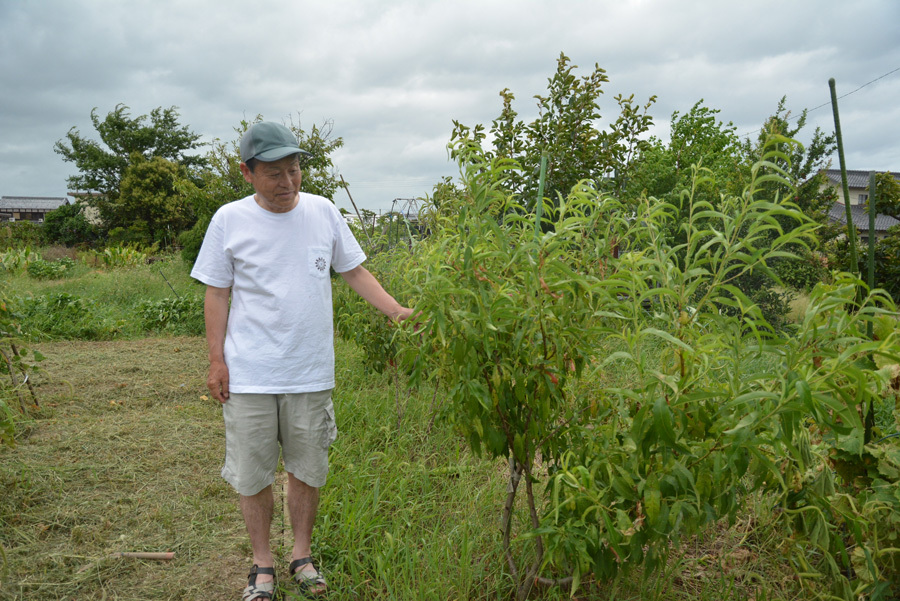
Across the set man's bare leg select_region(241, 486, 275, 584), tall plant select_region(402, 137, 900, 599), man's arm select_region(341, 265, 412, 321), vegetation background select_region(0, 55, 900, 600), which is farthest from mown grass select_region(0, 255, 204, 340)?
tall plant select_region(402, 137, 900, 599)

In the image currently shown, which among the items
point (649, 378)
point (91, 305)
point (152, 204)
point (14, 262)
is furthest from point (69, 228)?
point (649, 378)

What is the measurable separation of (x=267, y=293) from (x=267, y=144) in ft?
1.85

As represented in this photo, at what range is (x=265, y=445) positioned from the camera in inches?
99.5

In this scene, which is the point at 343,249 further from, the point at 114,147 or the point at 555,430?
the point at 114,147

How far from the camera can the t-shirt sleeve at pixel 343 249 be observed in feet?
8.86

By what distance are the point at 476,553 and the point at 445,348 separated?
1165 millimetres

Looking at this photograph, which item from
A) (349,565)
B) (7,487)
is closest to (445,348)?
(349,565)

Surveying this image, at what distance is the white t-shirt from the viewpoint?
246 cm

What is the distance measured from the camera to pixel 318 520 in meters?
3.13

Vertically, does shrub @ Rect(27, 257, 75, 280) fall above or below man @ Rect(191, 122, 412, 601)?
above

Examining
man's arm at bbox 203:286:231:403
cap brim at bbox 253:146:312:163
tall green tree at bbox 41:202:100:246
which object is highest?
tall green tree at bbox 41:202:100:246

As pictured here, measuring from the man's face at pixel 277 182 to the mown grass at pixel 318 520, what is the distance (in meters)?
1.08

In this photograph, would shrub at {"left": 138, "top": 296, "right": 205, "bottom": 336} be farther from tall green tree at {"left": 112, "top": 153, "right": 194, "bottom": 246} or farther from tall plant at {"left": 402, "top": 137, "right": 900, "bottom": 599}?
tall green tree at {"left": 112, "top": 153, "right": 194, "bottom": 246}

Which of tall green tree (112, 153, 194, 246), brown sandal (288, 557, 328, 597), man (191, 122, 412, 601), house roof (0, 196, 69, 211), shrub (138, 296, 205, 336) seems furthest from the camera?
house roof (0, 196, 69, 211)
